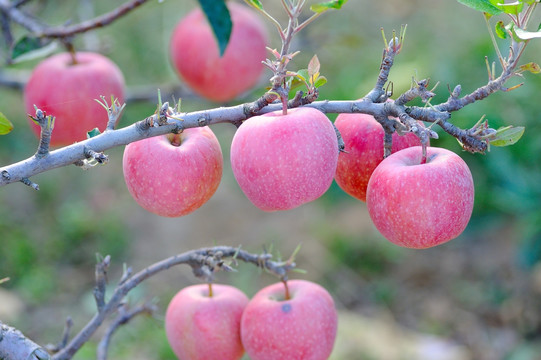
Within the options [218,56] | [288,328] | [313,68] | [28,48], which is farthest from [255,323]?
[218,56]

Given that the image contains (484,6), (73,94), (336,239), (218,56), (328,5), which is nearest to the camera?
(328,5)

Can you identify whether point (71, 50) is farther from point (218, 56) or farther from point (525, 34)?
point (525, 34)

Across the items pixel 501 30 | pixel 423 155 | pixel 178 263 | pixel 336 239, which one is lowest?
pixel 336 239

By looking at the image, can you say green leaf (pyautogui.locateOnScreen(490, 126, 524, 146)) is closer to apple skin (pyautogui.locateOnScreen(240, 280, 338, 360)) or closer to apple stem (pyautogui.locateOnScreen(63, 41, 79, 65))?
apple skin (pyautogui.locateOnScreen(240, 280, 338, 360))

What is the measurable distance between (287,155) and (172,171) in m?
0.15

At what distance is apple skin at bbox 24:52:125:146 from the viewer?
4.45 ft

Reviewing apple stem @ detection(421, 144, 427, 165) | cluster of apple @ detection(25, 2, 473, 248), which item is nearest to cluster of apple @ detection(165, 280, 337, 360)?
cluster of apple @ detection(25, 2, 473, 248)

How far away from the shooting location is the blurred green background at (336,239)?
7.62ft

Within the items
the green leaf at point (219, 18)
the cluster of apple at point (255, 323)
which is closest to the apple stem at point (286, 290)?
the cluster of apple at point (255, 323)

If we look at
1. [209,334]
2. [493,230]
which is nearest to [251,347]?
[209,334]

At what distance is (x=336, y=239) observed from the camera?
2904 mm

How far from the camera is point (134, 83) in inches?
133

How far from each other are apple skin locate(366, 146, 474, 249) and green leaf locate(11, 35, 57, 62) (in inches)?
36.8

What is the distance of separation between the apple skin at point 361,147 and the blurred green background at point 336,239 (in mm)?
1250
